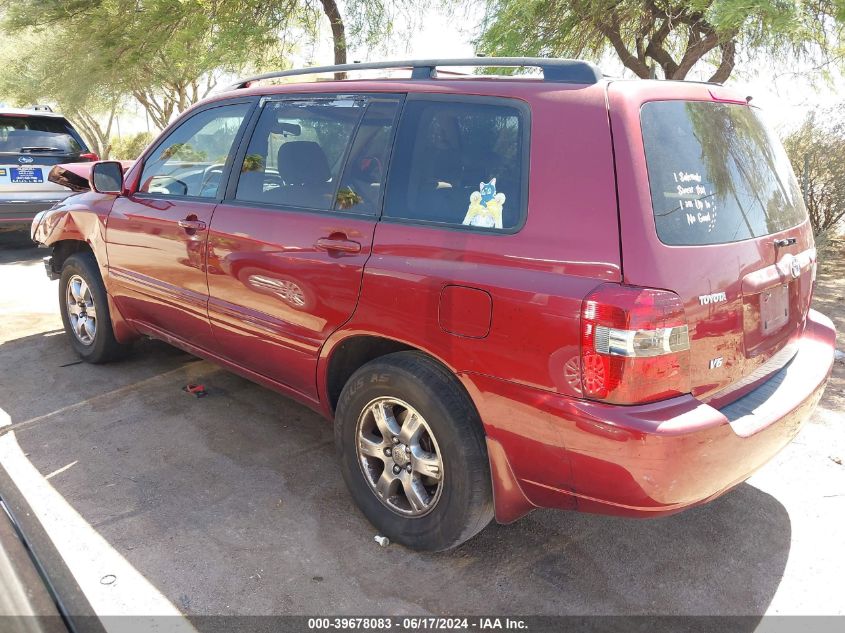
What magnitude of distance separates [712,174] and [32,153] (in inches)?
348

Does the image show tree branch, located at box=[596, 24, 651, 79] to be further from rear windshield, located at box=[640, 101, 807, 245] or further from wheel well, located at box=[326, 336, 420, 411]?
wheel well, located at box=[326, 336, 420, 411]

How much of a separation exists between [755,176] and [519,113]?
106cm

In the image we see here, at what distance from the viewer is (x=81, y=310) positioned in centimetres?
512

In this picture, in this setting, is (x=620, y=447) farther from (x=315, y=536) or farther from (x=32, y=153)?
(x=32, y=153)

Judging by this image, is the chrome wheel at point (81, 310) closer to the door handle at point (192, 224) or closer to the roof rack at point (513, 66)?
the door handle at point (192, 224)

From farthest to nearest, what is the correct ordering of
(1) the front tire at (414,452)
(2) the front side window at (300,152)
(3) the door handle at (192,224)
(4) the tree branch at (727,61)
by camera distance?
(4) the tree branch at (727,61)
(3) the door handle at (192,224)
(2) the front side window at (300,152)
(1) the front tire at (414,452)

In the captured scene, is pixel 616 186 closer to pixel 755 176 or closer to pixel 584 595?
pixel 755 176

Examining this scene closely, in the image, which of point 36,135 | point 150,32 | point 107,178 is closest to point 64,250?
point 107,178

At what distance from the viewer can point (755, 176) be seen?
2896 millimetres

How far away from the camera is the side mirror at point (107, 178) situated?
441cm

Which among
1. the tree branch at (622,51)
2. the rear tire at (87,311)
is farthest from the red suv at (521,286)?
the tree branch at (622,51)

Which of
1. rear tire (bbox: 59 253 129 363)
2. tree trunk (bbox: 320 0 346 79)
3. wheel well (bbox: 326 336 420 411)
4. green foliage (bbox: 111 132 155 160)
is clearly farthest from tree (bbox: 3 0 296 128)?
green foliage (bbox: 111 132 155 160)

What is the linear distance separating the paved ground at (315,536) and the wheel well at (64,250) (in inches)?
52.2

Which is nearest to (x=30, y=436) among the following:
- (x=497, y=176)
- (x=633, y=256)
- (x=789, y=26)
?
(x=497, y=176)
